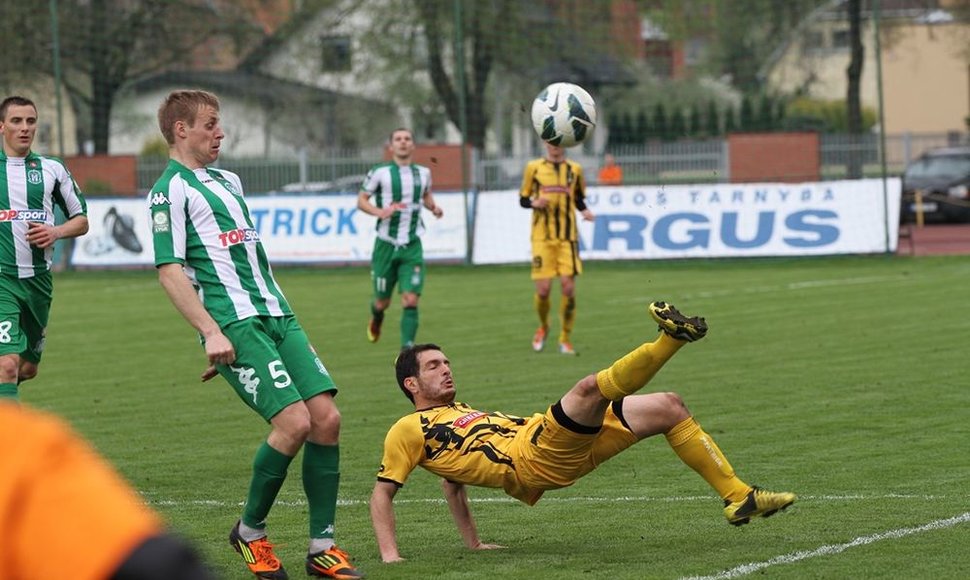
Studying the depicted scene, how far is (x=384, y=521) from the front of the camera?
649 centimetres

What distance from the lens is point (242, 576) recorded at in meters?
6.36

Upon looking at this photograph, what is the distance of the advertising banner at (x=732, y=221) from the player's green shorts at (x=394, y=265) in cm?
899

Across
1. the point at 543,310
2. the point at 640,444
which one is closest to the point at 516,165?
the point at 543,310

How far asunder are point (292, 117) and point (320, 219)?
74.4 ft

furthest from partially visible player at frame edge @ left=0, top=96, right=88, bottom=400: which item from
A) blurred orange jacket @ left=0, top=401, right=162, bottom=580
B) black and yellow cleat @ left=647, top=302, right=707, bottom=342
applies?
blurred orange jacket @ left=0, top=401, right=162, bottom=580

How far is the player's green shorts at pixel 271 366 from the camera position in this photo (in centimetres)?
611

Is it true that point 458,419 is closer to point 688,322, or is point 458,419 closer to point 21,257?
point 688,322

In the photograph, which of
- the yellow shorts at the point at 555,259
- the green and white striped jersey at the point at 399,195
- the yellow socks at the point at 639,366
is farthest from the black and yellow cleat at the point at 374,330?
the yellow socks at the point at 639,366

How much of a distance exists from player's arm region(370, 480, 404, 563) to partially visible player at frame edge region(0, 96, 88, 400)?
8.81 ft

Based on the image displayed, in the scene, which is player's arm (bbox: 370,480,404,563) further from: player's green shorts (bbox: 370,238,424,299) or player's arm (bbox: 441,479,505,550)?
player's green shorts (bbox: 370,238,424,299)

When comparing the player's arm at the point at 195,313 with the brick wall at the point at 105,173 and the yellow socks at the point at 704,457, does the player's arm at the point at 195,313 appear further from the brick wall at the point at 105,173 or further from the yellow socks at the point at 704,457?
the brick wall at the point at 105,173

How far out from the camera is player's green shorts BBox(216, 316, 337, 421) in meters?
6.11

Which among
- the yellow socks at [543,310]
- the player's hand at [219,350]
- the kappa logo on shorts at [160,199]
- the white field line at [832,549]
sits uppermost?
the kappa logo on shorts at [160,199]

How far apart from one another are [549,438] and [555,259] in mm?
9633
